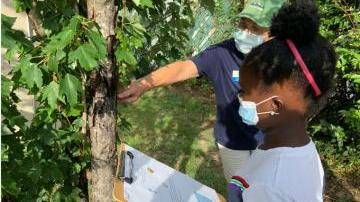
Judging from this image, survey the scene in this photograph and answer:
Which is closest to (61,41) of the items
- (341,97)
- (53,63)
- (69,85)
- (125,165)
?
(53,63)

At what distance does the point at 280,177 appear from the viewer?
5.15 feet

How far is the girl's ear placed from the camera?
5.52 ft

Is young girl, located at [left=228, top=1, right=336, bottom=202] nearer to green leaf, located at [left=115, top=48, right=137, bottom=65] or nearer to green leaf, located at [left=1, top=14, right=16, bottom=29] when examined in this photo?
green leaf, located at [left=115, top=48, right=137, bottom=65]

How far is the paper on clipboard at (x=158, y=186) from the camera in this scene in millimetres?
2129

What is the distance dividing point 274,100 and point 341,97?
10.7ft

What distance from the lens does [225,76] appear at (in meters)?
2.81

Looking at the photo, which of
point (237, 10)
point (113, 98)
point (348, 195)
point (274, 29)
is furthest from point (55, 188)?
point (237, 10)

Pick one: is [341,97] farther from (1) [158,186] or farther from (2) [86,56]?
(2) [86,56]

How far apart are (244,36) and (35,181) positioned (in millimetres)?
1341

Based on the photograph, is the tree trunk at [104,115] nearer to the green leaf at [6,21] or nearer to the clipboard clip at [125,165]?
the clipboard clip at [125,165]

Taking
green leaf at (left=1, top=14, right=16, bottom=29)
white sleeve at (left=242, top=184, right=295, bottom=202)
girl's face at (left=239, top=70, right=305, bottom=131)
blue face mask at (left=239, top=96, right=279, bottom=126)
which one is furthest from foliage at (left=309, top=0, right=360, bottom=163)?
green leaf at (left=1, top=14, right=16, bottom=29)

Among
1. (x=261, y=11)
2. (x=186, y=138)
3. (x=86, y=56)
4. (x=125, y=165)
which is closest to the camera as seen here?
(x=86, y=56)

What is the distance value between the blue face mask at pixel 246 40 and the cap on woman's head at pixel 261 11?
87 mm

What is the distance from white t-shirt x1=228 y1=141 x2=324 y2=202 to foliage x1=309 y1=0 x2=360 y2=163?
Answer: 2.47 m
